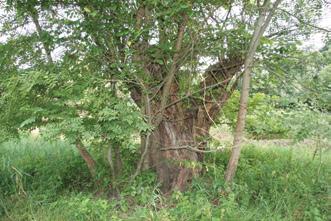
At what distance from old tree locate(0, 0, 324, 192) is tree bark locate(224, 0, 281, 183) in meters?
0.05

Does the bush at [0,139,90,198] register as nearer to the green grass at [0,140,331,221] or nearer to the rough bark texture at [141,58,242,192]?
the green grass at [0,140,331,221]

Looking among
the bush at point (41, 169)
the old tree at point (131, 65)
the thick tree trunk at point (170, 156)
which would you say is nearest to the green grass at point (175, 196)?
the bush at point (41, 169)

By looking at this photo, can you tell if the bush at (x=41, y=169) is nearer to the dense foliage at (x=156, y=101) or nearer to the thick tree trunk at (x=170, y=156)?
the dense foliage at (x=156, y=101)

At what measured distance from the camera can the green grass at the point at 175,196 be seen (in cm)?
282

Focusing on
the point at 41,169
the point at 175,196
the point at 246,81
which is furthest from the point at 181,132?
the point at 41,169

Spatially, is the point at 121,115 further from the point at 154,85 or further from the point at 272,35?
the point at 272,35

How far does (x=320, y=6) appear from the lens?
10.5 ft

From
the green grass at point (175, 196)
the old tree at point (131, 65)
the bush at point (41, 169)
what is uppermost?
the old tree at point (131, 65)

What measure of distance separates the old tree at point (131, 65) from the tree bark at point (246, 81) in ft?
0.17

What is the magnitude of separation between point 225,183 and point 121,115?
1.18 meters

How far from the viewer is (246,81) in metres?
3.15

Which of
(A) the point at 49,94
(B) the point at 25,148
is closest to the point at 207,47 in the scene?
(A) the point at 49,94

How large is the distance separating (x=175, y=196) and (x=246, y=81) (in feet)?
3.84

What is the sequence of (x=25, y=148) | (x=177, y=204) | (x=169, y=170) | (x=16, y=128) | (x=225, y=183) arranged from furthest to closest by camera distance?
(x=25, y=148)
(x=169, y=170)
(x=225, y=183)
(x=177, y=204)
(x=16, y=128)
